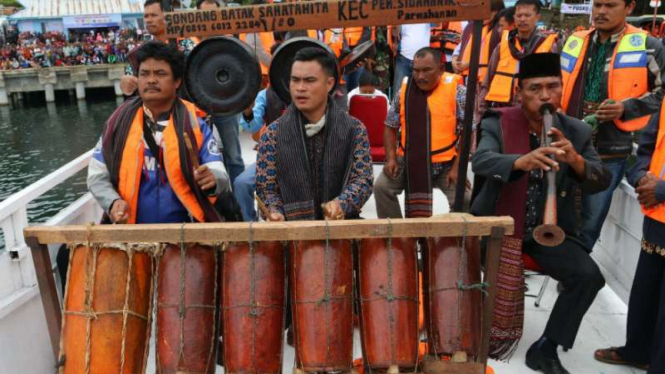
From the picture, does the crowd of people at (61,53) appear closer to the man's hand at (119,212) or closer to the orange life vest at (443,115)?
the orange life vest at (443,115)

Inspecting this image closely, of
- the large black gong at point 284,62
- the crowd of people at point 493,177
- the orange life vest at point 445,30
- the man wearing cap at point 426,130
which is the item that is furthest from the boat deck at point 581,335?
the orange life vest at point 445,30

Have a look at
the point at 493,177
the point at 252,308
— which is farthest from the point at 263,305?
the point at 493,177

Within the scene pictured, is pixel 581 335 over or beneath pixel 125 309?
beneath

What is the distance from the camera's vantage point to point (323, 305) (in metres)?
2.22

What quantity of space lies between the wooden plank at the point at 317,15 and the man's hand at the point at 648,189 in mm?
1207

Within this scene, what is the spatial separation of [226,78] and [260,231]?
154cm

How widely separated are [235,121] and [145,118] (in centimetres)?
201

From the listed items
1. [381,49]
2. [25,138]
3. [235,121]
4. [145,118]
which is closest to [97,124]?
[25,138]

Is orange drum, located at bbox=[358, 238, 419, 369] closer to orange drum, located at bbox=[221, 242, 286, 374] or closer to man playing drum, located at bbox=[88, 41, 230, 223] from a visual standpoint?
orange drum, located at bbox=[221, 242, 286, 374]

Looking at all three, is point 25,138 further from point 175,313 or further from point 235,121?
point 175,313

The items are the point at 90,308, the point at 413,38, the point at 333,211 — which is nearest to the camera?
the point at 90,308

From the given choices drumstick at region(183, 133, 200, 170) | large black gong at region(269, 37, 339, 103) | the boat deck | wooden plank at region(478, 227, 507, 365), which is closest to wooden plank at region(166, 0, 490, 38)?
large black gong at region(269, 37, 339, 103)

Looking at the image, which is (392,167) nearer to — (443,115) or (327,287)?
(443,115)

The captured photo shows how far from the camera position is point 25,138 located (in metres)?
24.0
